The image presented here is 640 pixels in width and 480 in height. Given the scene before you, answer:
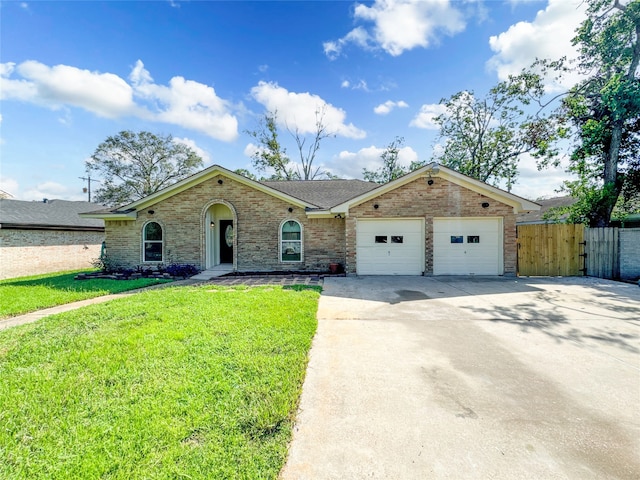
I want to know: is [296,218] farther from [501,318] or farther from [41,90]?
[41,90]

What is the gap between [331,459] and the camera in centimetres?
215

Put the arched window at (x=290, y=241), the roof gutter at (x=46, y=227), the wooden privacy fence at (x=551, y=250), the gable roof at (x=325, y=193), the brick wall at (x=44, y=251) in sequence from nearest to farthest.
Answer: the gable roof at (x=325, y=193), the wooden privacy fence at (x=551, y=250), the arched window at (x=290, y=241), the roof gutter at (x=46, y=227), the brick wall at (x=44, y=251)

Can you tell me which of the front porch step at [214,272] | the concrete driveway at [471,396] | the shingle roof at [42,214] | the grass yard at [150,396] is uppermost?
the shingle roof at [42,214]

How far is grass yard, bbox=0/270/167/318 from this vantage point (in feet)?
22.7

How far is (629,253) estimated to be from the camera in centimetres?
1070

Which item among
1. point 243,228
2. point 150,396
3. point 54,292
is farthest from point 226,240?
point 150,396

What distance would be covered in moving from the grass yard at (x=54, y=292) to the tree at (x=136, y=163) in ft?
71.0

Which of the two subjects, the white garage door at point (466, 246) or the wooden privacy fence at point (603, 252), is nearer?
the wooden privacy fence at point (603, 252)

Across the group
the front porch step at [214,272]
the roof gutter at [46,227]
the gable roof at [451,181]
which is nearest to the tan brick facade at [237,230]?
the front porch step at [214,272]

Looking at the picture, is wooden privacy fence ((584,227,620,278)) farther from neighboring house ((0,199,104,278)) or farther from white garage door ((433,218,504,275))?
neighboring house ((0,199,104,278))

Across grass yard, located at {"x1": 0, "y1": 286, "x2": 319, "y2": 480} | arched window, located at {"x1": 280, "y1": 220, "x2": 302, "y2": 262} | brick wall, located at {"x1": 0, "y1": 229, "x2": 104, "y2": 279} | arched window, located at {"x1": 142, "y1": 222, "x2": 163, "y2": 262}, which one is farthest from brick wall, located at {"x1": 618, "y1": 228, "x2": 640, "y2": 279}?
brick wall, located at {"x1": 0, "y1": 229, "x2": 104, "y2": 279}

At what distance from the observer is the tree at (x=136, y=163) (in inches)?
1081

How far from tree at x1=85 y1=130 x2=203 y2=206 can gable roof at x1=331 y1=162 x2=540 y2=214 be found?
83.6 feet

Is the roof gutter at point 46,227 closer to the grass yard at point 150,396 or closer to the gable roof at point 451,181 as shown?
the grass yard at point 150,396
